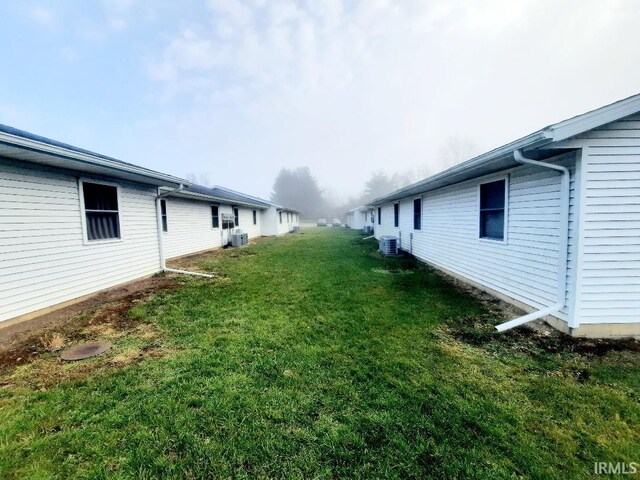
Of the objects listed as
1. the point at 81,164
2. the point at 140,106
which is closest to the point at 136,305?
the point at 81,164

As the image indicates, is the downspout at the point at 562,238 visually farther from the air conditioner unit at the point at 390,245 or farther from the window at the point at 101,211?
the window at the point at 101,211

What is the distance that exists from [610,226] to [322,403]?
4.49 m

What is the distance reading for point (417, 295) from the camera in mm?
5941

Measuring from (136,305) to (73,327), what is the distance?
107cm

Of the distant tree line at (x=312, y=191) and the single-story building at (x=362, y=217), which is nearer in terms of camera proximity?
the single-story building at (x=362, y=217)

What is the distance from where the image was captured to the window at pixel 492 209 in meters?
5.61

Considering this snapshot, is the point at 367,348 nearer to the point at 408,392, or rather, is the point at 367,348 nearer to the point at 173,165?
the point at 408,392

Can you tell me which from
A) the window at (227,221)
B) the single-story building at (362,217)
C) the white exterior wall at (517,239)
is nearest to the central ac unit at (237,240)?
the window at (227,221)

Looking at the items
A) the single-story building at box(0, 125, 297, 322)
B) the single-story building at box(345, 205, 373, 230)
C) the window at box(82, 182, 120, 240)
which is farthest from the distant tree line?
the window at box(82, 182, 120, 240)

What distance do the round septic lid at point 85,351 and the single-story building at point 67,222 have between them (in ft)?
5.90

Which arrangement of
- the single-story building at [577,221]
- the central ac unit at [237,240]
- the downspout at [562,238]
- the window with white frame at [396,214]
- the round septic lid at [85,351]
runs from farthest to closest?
the central ac unit at [237,240]
the window with white frame at [396,214]
the downspout at [562,238]
the single-story building at [577,221]
the round septic lid at [85,351]

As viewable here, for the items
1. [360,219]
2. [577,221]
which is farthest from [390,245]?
[360,219]

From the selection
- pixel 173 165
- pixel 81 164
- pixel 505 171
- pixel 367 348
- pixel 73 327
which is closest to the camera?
pixel 367 348

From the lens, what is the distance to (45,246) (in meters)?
4.81
